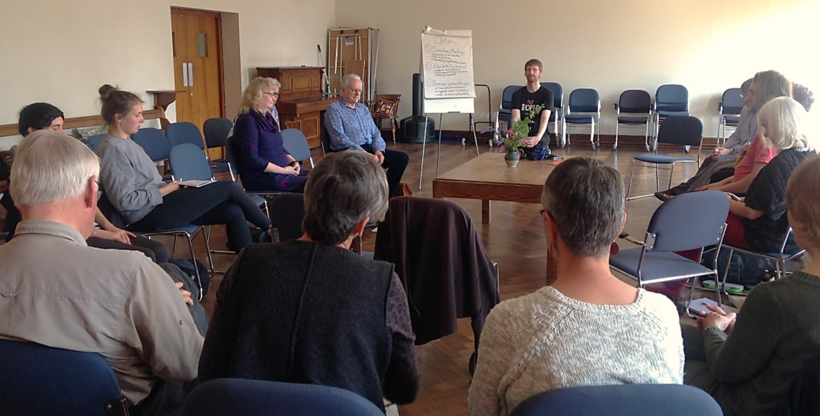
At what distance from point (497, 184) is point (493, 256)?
0.68 metres

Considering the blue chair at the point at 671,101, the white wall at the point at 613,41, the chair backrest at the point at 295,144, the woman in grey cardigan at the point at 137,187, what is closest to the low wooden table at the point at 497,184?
the woman in grey cardigan at the point at 137,187

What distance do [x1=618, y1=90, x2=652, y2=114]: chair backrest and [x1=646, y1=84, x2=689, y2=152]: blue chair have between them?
0.15 m

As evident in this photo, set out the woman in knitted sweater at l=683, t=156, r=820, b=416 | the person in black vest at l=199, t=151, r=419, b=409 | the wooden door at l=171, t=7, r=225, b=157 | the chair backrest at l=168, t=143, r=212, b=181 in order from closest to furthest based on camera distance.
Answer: the person in black vest at l=199, t=151, r=419, b=409
the woman in knitted sweater at l=683, t=156, r=820, b=416
the chair backrest at l=168, t=143, r=212, b=181
the wooden door at l=171, t=7, r=225, b=157

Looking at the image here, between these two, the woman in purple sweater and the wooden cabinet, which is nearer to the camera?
the woman in purple sweater

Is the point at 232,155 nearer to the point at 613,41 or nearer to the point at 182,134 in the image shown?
the point at 182,134

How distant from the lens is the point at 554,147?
35.6 feet

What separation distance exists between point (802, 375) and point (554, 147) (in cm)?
975

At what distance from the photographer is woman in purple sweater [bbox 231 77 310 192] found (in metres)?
4.66

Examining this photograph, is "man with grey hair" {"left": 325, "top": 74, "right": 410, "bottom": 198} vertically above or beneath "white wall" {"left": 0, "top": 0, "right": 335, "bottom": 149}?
beneath

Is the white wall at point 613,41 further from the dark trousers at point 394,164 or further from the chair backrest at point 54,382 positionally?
the chair backrest at point 54,382

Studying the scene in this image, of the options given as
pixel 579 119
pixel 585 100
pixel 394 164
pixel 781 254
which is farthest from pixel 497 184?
pixel 585 100

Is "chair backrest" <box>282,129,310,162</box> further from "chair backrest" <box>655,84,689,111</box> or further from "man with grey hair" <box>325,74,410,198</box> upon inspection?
"chair backrest" <box>655,84,689,111</box>

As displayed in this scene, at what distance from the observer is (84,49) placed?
6.88 metres

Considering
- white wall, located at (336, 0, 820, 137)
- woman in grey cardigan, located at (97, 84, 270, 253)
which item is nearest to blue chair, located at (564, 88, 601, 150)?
white wall, located at (336, 0, 820, 137)
